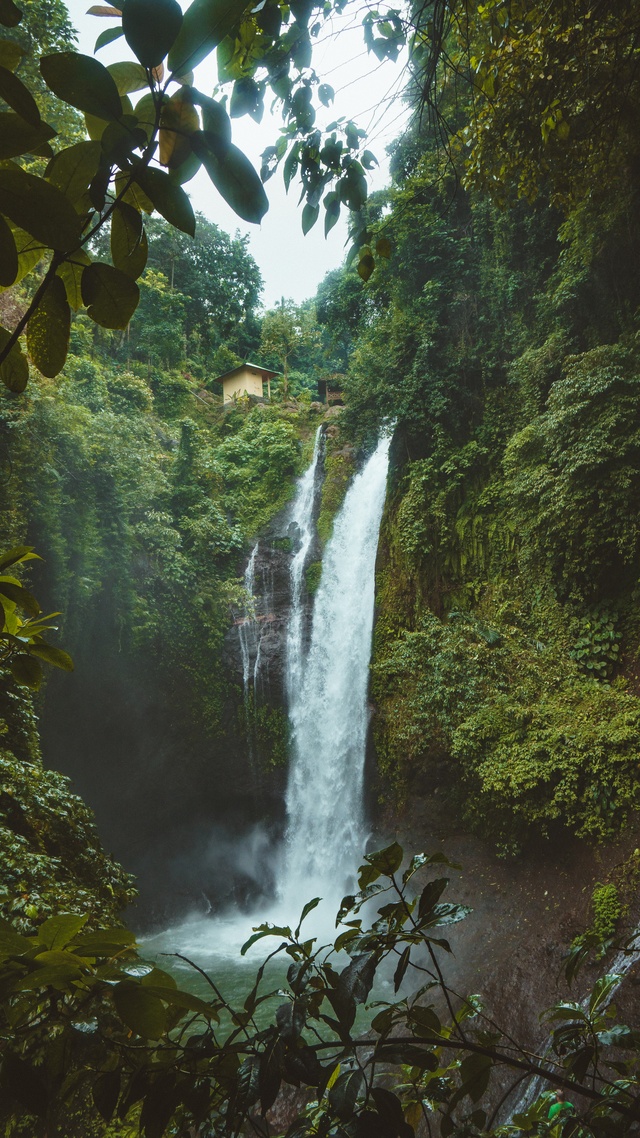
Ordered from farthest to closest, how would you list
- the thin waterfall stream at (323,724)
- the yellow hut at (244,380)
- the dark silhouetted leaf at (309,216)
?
the yellow hut at (244,380), the thin waterfall stream at (323,724), the dark silhouetted leaf at (309,216)

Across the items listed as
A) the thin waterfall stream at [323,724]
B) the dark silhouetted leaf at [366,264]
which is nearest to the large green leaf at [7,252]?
the dark silhouetted leaf at [366,264]

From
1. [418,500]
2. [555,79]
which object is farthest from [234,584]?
[555,79]

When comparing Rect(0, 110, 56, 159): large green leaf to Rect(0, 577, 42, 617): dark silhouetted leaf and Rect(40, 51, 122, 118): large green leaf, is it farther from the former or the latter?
Rect(0, 577, 42, 617): dark silhouetted leaf

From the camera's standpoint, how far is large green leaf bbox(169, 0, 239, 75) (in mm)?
499

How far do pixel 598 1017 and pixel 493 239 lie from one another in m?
9.95

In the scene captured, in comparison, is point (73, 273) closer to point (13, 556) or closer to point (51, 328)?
point (51, 328)

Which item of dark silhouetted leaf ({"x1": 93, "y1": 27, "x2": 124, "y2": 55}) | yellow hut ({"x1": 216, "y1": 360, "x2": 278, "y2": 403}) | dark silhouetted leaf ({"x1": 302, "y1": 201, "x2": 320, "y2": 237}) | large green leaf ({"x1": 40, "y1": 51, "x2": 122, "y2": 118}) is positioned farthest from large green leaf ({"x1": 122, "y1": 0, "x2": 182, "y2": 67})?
yellow hut ({"x1": 216, "y1": 360, "x2": 278, "y2": 403})

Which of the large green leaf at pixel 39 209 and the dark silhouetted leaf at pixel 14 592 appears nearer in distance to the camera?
the large green leaf at pixel 39 209

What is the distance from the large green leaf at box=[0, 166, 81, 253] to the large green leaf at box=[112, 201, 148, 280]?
78 millimetres

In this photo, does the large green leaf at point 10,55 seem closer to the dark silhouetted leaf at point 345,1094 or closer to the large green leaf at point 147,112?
the large green leaf at point 147,112

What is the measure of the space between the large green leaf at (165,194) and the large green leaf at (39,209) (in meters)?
0.10

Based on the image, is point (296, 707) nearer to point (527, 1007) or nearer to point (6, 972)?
point (527, 1007)

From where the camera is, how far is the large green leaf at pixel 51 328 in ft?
1.62

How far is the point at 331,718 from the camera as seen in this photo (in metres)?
8.88
